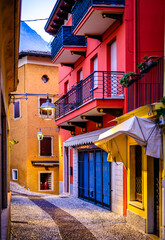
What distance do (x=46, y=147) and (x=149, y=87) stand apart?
21.5 metres

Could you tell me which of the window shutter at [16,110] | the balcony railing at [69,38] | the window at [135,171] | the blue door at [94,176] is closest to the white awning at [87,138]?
the blue door at [94,176]

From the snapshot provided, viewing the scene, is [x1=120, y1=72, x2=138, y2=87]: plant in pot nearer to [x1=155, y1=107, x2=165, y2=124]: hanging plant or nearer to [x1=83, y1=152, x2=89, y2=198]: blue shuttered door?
[x1=155, y1=107, x2=165, y2=124]: hanging plant

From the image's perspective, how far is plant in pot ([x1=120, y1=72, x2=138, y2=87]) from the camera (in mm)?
10938

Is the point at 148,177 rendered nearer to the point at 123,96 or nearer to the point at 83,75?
the point at 123,96

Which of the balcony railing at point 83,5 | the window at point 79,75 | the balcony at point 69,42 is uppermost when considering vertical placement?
the balcony railing at point 83,5

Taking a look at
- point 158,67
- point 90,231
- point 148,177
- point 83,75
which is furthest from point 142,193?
point 83,75

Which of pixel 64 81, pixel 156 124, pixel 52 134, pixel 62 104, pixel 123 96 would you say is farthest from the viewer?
pixel 52 134

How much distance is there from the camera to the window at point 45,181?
3050 cm

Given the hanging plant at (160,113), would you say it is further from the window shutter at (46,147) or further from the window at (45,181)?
the window shutter at (46,147)

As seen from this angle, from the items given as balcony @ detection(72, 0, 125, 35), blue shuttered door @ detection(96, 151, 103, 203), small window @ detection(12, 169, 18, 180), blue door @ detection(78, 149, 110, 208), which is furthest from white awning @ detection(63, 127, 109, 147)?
small window @ detection(12, 169, 18, 180)

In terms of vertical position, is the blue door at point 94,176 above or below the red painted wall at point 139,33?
Answer: below

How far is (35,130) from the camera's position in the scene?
102 feet

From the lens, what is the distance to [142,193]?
10.4 m

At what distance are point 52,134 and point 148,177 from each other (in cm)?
2203
